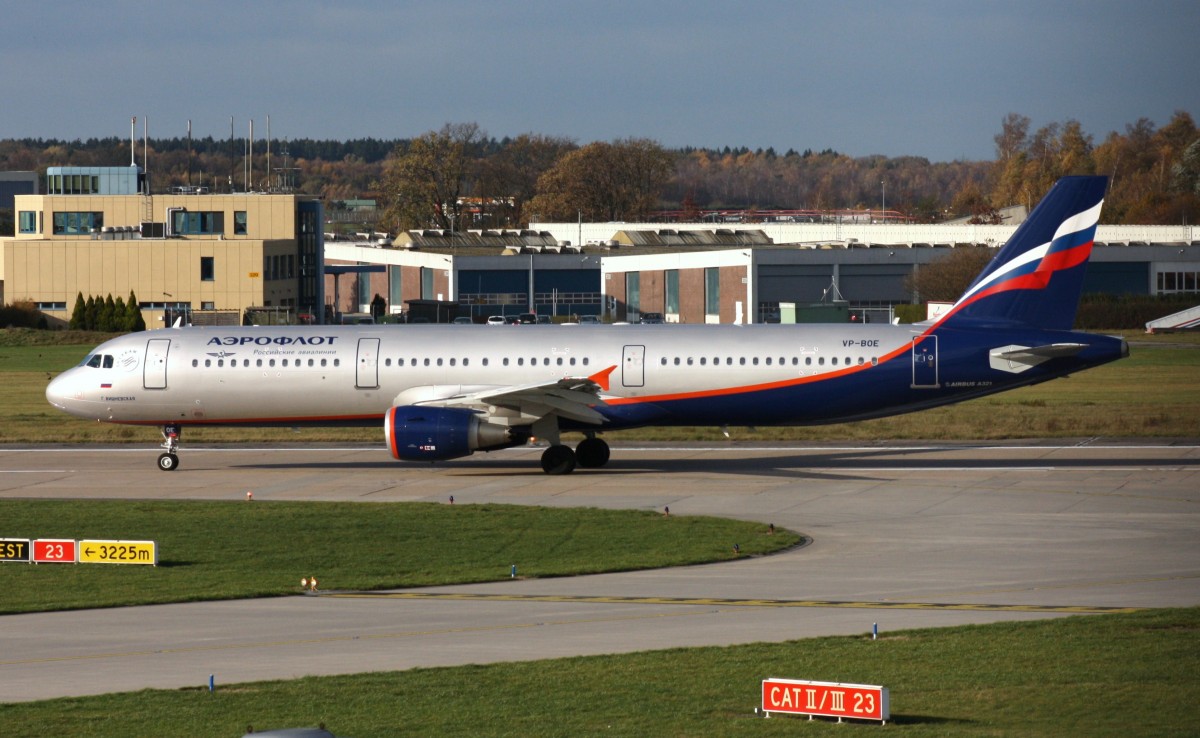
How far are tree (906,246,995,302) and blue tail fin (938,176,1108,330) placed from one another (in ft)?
189

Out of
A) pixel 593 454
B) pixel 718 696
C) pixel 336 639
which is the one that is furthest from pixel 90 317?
pixel 718 696

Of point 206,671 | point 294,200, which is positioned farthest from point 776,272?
point 206,671

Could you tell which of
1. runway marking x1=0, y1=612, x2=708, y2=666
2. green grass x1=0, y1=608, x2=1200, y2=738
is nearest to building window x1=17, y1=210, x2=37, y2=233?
runway marking x1=0, y1=612, x2=708, y2=666

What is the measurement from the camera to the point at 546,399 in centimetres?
3734

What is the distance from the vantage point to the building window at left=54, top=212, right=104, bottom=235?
11344cm

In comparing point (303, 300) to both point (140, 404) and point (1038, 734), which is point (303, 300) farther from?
point (1038, 734)

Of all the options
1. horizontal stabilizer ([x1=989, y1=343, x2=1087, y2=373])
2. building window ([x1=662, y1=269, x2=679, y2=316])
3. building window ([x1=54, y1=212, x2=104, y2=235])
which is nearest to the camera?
horizontal stabilizer ([x1=989, y1=343, x2=1087, y2=373])

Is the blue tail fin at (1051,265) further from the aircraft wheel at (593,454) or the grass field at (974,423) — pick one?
the aircraft wheel at (593,454)

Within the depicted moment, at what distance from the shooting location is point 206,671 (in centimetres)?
1839

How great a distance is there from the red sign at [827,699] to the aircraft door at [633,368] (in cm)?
2273

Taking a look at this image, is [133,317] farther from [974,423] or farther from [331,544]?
[331,544]

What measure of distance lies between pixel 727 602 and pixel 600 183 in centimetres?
16974

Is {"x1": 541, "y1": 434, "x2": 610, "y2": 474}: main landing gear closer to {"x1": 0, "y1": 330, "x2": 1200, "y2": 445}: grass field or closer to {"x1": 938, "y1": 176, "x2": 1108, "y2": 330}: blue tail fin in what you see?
{"x1": 0, "y1": 330, "x2": 1200, "y2": 445}: grass field

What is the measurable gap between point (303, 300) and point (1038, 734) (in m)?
101
